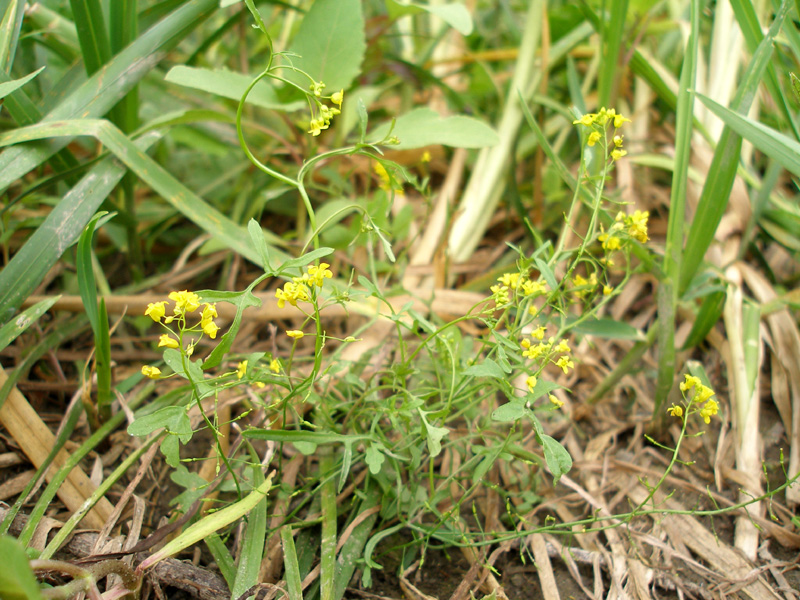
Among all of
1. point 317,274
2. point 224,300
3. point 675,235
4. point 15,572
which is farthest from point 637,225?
point 15,572

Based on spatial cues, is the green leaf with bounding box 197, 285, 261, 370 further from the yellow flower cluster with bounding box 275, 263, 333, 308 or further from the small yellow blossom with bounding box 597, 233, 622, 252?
the small yellow blossom with bounding box 597, 233, 622, 252

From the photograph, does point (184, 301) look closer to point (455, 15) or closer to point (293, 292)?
point (293, 292)

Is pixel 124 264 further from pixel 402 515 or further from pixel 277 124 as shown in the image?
pixel 402 515

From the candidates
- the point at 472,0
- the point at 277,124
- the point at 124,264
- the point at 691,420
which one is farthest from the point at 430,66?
the point at 691,420

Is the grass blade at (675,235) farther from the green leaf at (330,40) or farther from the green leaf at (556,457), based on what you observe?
the green leaf at (330,40)

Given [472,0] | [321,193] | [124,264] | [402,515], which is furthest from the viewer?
[472,0]

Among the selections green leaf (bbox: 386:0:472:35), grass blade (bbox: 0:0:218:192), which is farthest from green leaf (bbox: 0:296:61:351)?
green leaf (bbox: 386:0:472:35)
